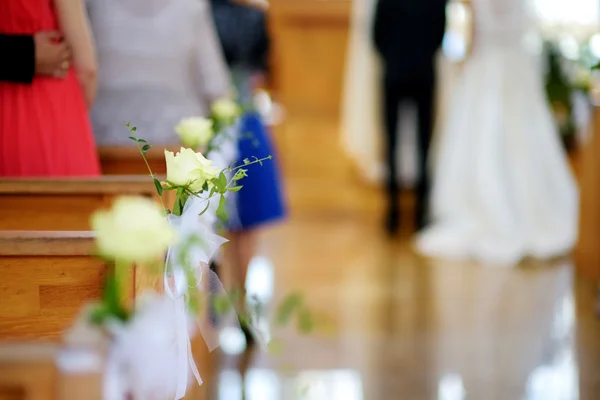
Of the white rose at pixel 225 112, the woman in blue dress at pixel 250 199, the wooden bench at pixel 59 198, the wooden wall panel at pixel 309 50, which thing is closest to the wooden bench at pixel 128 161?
the white rose at pixel 225 112

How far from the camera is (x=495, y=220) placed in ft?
17.7

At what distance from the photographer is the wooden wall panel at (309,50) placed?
10.8 metres

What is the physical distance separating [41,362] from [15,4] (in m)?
1.55

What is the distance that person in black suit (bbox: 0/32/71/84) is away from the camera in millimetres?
2369

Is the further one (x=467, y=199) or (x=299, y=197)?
(x=299, y=197)

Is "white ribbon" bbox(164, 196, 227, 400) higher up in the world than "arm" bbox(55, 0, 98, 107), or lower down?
lower down

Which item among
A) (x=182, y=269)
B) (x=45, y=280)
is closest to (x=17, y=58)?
(x=45, y=280)

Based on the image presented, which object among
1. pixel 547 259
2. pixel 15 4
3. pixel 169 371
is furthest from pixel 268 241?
pixel 169 371

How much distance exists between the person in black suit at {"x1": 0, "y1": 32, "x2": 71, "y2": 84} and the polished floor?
1.13 m

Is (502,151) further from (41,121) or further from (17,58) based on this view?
(17,58)

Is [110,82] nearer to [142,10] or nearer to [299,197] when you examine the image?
[142,10]

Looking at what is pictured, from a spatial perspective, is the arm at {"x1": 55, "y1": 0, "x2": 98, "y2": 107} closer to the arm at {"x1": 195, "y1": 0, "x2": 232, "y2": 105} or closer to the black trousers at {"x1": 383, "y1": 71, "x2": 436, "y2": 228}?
the arm at {"x1": 195, "y1": 0, "x2": 232, "y2": 105}

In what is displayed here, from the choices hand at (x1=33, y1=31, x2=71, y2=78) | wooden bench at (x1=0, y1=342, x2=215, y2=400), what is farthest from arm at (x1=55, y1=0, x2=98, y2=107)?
wooden bench at (x1=0, y1=342, x2=215, y2=400)

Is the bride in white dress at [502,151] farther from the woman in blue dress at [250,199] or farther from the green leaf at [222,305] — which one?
the green leaf at [222,305]
